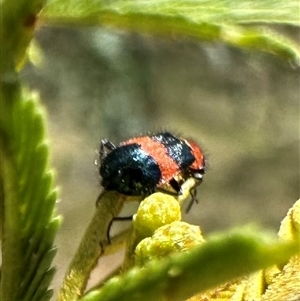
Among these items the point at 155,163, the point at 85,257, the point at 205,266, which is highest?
the point at 155,163

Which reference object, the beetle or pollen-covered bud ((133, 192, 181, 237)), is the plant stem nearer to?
pollen-covered bud ((133, 192, 181, 237))

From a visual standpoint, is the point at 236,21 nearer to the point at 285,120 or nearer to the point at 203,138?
the point at 203,138

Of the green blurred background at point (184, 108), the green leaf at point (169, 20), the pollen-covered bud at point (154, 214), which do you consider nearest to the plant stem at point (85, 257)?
the pollen-covered bud at point (154, 214)

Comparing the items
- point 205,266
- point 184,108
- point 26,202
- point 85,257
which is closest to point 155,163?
point 85,257

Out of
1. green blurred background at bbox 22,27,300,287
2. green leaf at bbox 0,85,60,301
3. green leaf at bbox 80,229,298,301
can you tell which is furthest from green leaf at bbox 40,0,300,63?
green blurred background at bbox 22,27,300,287

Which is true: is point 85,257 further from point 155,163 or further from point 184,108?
point 184,108

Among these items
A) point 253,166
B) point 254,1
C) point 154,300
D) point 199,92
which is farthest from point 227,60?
point 154,300

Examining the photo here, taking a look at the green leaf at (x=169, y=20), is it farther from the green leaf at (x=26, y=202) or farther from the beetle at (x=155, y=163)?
the beetle at (x=155, y=163)
